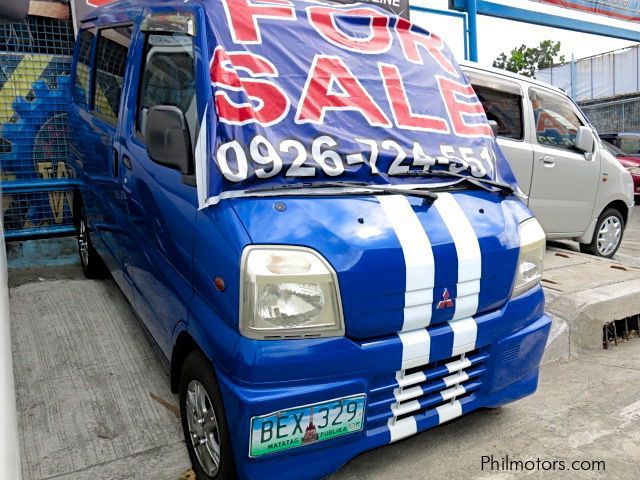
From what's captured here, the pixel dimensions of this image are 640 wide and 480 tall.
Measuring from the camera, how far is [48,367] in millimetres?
3129

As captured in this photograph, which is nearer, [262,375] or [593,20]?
[262,375]

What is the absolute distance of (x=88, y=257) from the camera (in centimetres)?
436

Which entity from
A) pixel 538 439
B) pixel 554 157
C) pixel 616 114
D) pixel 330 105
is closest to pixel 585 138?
pixel 554 157

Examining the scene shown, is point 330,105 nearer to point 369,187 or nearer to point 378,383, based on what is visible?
point 369,187

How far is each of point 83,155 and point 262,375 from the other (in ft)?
9.43

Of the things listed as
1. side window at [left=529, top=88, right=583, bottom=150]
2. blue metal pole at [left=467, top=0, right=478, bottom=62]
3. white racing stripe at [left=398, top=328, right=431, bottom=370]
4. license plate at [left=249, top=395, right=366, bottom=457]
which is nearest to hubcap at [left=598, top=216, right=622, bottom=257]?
side window at [left=529, top=88, right=583, bottom=150]

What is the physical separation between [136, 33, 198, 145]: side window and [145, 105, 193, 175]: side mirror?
6 cm

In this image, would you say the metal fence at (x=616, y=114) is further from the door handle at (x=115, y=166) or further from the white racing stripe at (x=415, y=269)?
the white racing stripe at (x=415, y=269)

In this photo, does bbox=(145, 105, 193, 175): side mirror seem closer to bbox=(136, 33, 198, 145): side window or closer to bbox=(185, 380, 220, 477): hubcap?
bbox=(136, 33, 198, 145): side window

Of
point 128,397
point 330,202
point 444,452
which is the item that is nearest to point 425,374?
point 444,452

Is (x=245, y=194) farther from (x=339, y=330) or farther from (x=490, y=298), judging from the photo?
(x=490, y=298)

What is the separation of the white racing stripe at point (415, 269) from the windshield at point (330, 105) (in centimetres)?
36

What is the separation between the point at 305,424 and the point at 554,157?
4.28 m

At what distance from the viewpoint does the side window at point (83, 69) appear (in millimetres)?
3953
